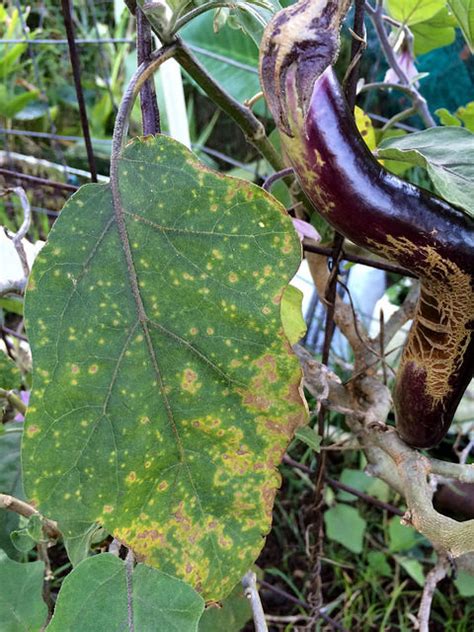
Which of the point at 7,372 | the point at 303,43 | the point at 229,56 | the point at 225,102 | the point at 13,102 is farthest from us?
the point at 13,102

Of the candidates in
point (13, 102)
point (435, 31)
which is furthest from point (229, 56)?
point (13, 102)

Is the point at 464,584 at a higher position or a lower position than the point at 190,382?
lower

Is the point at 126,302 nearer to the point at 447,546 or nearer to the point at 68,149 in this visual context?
the point at 447,546

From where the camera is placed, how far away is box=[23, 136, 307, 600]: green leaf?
1.14 ft

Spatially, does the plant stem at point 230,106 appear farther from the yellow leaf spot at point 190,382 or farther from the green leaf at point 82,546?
the green leaf at point 82,546

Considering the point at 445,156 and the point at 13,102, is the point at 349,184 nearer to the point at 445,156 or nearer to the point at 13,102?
the point at 445,156

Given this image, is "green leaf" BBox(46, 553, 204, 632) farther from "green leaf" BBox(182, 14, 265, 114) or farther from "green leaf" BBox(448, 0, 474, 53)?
"green leaf" BBox(182, 14, 265, 114)

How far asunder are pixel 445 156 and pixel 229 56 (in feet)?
1.68

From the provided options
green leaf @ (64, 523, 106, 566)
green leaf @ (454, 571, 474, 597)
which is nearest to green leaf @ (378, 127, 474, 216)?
green leaf @ (64, 523, 106, 566)

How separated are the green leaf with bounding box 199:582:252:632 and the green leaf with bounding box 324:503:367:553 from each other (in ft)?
1.17

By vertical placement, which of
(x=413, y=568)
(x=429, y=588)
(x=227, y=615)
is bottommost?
(x=413, y=568)

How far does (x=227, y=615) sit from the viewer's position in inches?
26.2

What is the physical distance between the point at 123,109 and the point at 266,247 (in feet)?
0.37

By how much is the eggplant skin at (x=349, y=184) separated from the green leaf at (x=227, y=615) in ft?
1.36
